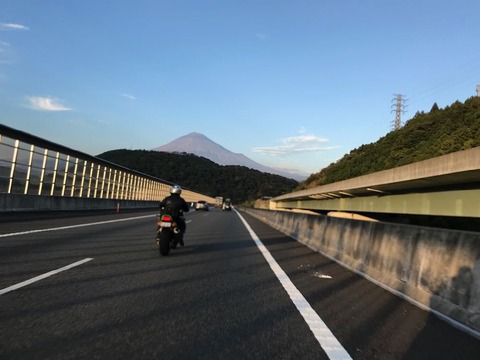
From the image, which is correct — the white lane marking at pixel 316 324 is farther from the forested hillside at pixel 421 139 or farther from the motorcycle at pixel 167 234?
the forested hillside at pixel 421 139

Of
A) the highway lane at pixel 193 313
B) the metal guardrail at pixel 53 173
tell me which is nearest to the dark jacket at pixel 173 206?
the highway lane at pixel 193 313

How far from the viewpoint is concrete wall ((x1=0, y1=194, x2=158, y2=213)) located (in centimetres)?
2060

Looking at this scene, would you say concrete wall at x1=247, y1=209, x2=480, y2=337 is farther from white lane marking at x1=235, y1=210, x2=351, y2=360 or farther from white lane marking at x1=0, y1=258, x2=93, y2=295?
white lane marking at x1=0, y1=258, x2=93, y2=295

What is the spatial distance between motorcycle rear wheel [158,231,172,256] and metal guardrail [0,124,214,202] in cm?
996

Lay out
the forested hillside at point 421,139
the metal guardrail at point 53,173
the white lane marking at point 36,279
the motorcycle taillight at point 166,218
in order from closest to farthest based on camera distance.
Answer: the white lane marking at point 36,279
the motorcycle taillight at point 166,218
the metal guardrail at point 53,173
the forested hillside at point 421,139

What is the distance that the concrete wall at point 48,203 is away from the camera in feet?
67.6

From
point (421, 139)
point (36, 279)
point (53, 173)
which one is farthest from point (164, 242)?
point (421, 139)

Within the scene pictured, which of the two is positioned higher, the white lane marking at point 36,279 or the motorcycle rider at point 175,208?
the motorcycle rider at point 175,208

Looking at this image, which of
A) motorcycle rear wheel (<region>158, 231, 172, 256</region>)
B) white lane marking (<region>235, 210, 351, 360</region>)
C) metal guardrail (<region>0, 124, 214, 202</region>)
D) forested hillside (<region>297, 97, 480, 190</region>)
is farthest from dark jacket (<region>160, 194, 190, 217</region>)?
forested hillside (<region>297, 97, 480, 190</region>)

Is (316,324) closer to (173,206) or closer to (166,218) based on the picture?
(166,218)

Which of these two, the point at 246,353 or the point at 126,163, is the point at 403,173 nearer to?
the point at 246,353

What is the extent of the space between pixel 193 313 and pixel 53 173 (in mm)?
20517

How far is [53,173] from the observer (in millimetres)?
24406

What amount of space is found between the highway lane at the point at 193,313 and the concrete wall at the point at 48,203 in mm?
10953
